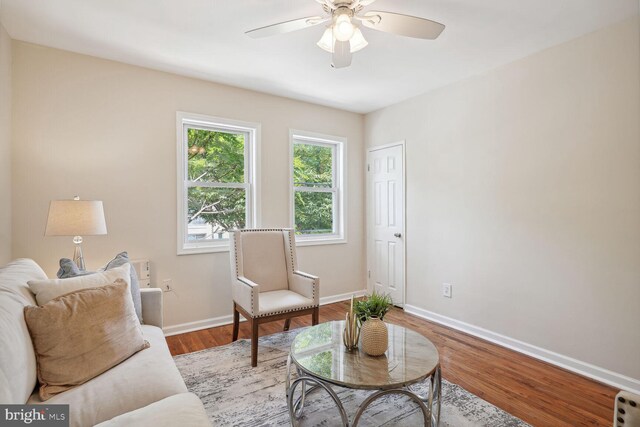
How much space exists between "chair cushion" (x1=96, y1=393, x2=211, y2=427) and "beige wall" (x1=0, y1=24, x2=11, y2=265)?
196 cm

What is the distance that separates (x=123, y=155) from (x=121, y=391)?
219 centimetres

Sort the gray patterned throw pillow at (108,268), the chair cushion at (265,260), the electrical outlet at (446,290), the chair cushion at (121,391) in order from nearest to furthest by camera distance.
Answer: the chair cushion at (121,391) < the gray patterned throw pillow at (108,268) < the chair cushion at (265,260) < the electrical outlet at (446,290)

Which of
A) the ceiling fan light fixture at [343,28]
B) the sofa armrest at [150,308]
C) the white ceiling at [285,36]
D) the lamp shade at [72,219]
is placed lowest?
the sofa armrest at [150,308]

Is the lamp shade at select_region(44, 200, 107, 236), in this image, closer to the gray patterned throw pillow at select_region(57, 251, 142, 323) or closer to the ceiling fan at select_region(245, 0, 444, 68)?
the gray patterned throw pillow at select_region(57, 251, 142, 323)

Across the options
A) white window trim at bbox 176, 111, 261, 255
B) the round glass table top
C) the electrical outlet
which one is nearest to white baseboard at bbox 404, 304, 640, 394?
the electrical outlet

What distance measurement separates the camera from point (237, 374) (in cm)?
231

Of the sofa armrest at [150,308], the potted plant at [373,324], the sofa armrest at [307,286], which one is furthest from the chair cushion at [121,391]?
the sofa armrest at [307,286]

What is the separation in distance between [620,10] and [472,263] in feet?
7.02

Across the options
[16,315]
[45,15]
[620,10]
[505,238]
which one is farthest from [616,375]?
[45,15]

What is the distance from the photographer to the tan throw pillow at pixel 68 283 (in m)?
1.48

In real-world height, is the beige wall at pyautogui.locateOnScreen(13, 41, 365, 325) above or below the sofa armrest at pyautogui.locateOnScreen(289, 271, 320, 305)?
above

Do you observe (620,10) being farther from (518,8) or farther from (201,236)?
(201,236)

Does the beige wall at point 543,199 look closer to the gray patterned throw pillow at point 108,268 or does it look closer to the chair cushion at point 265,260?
the chair cushion at point 265,260

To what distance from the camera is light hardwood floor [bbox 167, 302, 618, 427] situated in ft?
6.23
